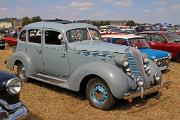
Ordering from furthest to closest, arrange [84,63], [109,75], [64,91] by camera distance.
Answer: [64,91]
[84,63]
[109,75]

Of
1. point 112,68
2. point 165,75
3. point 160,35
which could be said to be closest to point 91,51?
point 112,68

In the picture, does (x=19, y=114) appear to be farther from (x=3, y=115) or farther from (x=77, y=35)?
(x=77, y=35)

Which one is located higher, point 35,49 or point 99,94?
point 35,49

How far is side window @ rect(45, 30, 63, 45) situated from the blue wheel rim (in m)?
1.81

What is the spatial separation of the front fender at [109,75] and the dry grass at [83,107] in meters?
0.51

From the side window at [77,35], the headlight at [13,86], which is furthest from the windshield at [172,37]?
the headlight at [13,86]

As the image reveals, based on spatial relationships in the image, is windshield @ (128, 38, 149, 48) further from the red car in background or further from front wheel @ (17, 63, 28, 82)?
front wheel @ (17, 63, 28, 82)

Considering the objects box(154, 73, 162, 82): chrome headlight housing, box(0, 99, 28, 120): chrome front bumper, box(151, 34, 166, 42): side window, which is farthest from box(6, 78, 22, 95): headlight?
box(151, 34, 166, 42): side window

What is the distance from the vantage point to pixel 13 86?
509 centimetres

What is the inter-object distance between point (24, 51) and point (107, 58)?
3.30 metres

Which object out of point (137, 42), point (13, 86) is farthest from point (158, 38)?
point (13, 86)

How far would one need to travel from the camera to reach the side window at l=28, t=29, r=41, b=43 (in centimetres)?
920

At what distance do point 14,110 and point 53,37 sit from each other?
13.3 feet

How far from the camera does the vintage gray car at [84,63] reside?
23.1 feet
